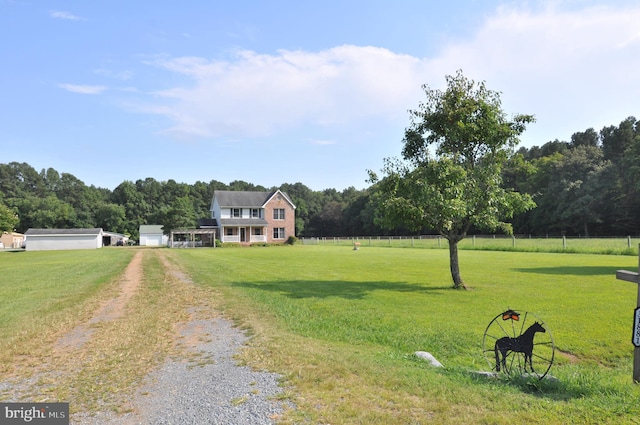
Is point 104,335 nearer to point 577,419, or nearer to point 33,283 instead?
point 577,419

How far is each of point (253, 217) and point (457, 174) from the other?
137 feet

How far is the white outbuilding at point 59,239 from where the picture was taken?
2110 inches

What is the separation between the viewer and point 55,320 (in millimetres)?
7965

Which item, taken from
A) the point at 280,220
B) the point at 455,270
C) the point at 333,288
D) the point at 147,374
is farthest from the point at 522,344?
the point at 280,220

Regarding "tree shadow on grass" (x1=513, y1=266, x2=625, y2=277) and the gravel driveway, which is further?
"tree shadow on grass" (x1=513, y1=266, x2=625, y2=277)

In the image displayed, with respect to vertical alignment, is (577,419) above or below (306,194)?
below

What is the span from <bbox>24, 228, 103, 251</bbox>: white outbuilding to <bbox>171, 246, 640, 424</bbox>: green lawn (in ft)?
166

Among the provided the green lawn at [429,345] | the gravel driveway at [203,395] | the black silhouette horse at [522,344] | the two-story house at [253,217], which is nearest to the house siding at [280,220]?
the two-story house at [253,217]

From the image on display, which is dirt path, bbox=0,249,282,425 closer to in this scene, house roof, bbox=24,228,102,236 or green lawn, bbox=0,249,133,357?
green lawn, bbox=0,249,133,357

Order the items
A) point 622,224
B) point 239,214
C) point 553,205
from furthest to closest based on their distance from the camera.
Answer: point 553,205
point 622,224
point 239,214

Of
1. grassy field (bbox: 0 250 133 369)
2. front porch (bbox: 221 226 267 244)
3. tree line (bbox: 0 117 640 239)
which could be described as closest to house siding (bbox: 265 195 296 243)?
front porch (bbox: 221 226 267 244)

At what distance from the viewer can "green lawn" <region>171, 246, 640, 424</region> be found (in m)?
3.67

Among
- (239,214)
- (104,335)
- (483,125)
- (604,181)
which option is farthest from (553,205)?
(104,335)

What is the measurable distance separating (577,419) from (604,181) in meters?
64.2
